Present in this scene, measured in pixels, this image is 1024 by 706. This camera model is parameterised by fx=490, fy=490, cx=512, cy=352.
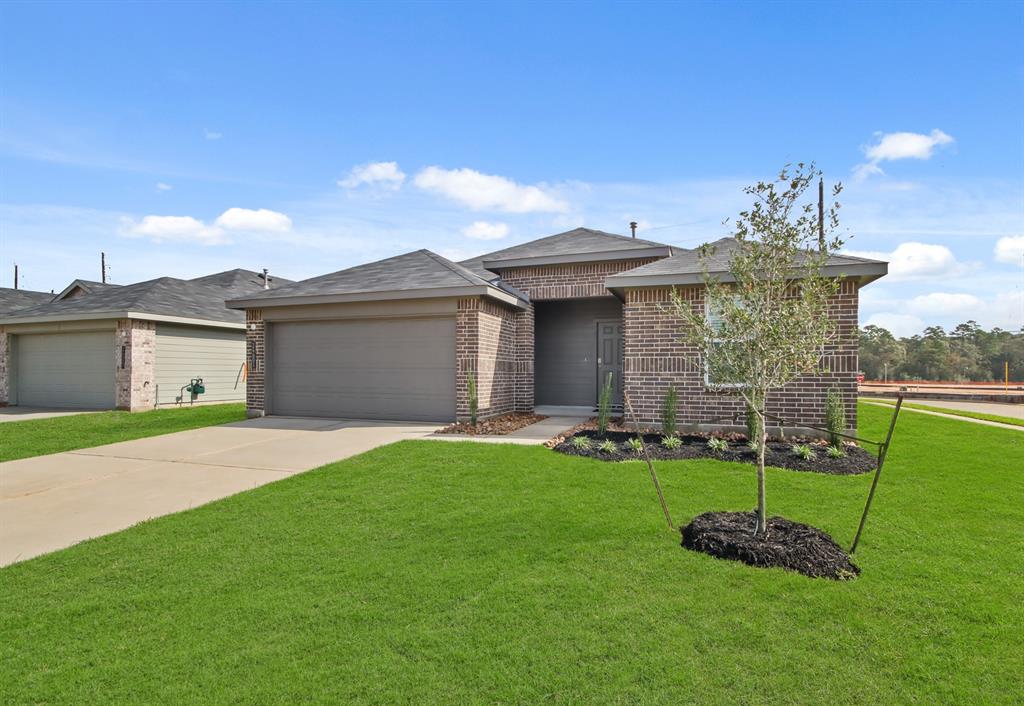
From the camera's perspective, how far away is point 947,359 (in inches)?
1404

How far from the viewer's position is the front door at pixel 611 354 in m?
12.6

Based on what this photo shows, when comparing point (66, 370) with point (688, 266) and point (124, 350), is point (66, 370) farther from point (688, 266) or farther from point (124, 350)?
point (688, 266)

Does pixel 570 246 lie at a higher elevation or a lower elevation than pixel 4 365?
higher

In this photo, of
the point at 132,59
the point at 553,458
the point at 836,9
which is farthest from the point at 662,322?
the point at 132,59

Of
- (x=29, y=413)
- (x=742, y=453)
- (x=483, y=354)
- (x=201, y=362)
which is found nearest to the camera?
(x=742, y=453)

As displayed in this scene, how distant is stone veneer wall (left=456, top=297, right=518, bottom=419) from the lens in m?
10.3

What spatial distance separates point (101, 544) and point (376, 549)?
232 centimetres

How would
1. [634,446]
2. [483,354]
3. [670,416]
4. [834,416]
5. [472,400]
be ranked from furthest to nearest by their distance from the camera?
[483,354] < [472,400] < [670,416] < [834,416] < [634,446]

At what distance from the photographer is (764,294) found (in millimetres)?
3785

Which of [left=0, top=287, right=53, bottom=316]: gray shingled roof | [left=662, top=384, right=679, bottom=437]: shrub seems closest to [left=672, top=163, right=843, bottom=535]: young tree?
[left=662, top=384, right=679, bottom=437]: shrub

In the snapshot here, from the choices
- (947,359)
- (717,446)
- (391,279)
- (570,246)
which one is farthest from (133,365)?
(947,359)

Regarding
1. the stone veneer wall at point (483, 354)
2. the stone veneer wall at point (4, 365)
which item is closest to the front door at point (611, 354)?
the stone veneer wall at point (483, 354)

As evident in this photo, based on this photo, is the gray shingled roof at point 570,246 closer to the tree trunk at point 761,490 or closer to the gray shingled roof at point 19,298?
the tree trunk at point 761,490

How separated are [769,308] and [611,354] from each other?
358 inches
